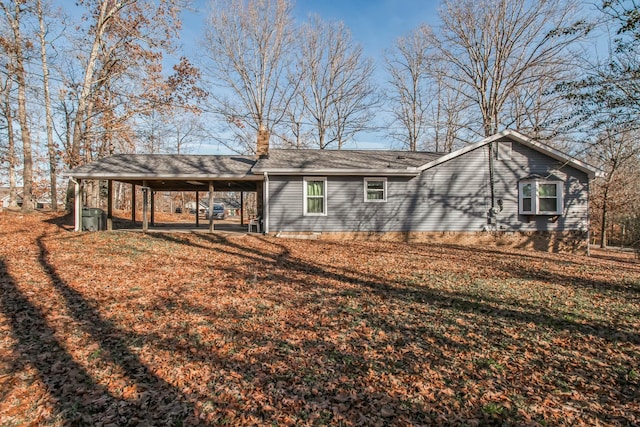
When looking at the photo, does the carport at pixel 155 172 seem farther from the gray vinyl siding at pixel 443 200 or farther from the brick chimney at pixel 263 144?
the gray vinyl siding at pixel 443 200

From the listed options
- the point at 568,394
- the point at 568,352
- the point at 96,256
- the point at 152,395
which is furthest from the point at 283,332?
the point at 96,256

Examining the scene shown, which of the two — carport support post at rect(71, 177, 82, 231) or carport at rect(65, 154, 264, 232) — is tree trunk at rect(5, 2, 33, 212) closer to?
carport at rect(65, 154, 264, 232)

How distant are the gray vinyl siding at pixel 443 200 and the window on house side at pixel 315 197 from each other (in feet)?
0.66

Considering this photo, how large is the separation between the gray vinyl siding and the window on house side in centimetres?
20

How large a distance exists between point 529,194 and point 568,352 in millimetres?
10814

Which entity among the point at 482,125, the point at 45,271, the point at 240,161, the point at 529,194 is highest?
the point at 482,125

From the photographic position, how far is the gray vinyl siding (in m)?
A: 13.3

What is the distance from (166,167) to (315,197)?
252 inches

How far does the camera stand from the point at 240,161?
15.6m

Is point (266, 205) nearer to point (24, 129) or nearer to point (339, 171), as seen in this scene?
point (339, 171)

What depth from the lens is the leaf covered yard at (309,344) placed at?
3.09 m

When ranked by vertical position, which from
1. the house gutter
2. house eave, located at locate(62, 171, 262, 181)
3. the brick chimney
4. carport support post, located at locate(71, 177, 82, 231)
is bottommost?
carport support post, located at locate(71, 177, 82, 231)

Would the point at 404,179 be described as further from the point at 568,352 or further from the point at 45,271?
the point at 45,271

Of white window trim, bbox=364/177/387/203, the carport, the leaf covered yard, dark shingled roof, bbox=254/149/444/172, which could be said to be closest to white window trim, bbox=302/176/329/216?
dark shingled roof, bbox=254/149/444/172
